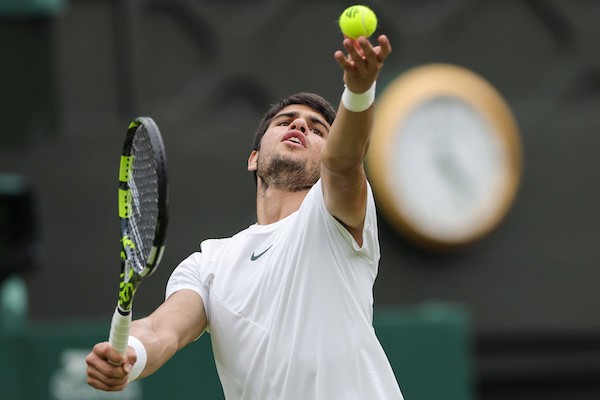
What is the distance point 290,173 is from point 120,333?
951mm

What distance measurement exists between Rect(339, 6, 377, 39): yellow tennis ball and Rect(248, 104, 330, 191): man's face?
76 cm

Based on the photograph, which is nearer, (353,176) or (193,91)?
(353,176)

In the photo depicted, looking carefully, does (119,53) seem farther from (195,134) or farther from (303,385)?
(303,385)

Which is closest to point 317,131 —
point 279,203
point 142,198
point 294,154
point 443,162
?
point 294,154

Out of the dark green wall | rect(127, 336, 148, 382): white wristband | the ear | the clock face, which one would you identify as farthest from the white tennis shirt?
the clock face

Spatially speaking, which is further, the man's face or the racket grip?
the man's face

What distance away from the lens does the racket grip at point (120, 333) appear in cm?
444

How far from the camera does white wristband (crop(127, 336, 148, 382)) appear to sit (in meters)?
4.54

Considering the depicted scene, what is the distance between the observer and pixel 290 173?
5074 mm

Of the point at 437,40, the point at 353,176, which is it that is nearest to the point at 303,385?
the point at 353,176

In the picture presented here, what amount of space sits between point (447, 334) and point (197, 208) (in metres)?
2.56

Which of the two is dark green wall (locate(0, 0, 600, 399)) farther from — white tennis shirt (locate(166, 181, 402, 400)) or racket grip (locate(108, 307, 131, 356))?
racket grip (locate(108, 307, 131, 356))

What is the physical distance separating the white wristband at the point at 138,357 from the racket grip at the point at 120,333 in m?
0.09

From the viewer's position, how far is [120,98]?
11.2 metres
